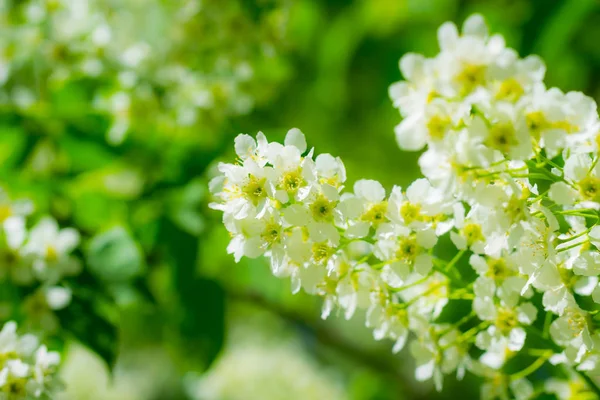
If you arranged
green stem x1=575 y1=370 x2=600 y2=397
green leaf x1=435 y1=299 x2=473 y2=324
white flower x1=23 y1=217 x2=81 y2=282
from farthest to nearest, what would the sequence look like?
white flower x1=23 y1=217 x2=81 y2=282 → green leaf x1=435 y1=299 x2=473 y2=324 → green stem x1=575 y1=370 x2=600 y2=397

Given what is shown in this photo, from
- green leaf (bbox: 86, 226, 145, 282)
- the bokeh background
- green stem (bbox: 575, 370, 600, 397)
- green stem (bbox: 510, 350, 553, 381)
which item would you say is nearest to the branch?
the bokeh background

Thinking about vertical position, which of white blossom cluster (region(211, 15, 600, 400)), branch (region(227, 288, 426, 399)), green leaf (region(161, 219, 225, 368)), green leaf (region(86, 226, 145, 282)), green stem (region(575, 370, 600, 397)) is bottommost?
branch (region(227, 288, 426, 399))

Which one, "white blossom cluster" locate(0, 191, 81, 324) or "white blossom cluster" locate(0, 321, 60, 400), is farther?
"white blossom cluster" locate(0, 191, 81, 324)

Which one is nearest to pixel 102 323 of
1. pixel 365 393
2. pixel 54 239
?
pixel 54 239

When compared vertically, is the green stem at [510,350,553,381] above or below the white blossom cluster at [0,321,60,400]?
above

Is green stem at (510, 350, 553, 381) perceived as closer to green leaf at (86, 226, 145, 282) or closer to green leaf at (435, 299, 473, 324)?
green leaf at (435, 299, 473, 324)

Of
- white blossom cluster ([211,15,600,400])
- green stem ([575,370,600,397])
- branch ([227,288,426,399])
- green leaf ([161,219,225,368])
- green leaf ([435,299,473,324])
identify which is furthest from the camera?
branch ([227,288,426,399])

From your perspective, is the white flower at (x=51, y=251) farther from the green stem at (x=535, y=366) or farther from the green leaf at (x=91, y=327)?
the green stem at (x=535, y=366)

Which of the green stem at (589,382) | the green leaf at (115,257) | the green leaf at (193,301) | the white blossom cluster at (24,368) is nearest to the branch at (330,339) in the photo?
the green leaf at (193,301)
